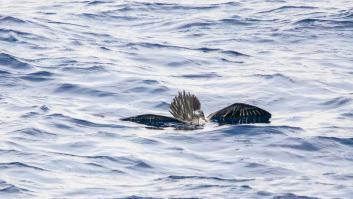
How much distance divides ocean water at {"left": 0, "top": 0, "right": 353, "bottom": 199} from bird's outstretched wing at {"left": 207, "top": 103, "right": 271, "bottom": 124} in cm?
17

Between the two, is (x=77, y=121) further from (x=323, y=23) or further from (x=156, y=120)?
(x=323, y=23)

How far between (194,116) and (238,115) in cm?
50

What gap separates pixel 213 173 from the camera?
1066 cm

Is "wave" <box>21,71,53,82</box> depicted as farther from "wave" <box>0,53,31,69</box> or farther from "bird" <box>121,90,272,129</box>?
"bird" <box>121,90,272,129</box>

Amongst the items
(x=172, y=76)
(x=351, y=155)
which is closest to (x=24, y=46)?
(x=172, y=76)

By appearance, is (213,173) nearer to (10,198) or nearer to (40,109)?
(10,198)

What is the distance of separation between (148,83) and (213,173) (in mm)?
4893

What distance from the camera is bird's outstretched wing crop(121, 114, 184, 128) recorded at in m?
12.7

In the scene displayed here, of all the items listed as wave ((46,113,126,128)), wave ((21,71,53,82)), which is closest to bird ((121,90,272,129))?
wave ((46,113,126,128))

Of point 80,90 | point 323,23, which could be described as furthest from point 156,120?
point 323,23

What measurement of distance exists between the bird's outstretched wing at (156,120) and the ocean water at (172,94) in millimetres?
197

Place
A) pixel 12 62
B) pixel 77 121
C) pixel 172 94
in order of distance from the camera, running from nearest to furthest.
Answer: pixel 77 121 → pixel 172 94 → pixel 12 62

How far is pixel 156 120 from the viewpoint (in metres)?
12.8

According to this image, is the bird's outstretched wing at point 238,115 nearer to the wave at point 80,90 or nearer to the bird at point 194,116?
the bird at point 194,116
